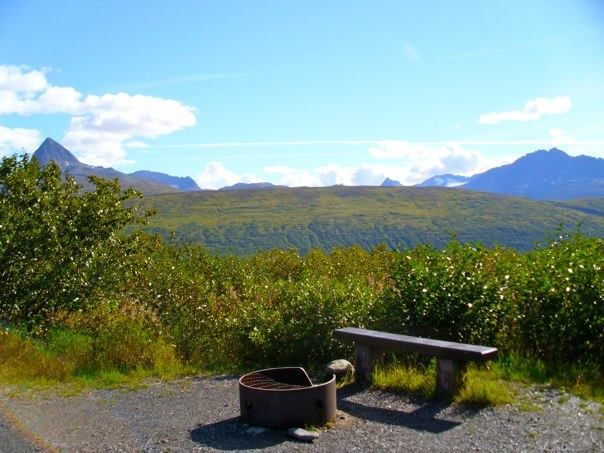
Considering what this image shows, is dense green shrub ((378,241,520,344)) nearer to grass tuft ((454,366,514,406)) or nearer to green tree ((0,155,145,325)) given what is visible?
grass tuft ((454,366,514,406))

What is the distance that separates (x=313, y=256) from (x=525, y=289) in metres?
13.3

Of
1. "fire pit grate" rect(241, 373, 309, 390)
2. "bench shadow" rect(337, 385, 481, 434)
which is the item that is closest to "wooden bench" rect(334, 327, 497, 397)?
"bench shadow" rect(337, 385, 481, 434)

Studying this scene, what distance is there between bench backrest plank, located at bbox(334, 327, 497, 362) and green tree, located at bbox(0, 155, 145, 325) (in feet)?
17.7

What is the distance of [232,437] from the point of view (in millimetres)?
6875

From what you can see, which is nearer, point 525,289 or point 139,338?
point 525,289

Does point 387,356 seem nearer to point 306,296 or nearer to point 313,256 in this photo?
point 306,296

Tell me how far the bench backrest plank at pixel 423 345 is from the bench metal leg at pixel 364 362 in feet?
0.43

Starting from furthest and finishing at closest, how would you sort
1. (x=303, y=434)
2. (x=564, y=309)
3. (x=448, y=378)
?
(x=564, y=309), (x=448, y=378), (x=303, y=434)

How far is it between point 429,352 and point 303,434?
2.23 m

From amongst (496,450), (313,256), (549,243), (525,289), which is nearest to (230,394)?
(496,450)

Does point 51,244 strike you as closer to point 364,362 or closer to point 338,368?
point 338,368

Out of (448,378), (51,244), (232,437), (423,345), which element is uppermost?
(51,244)

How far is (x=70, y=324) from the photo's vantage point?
40.5 feet

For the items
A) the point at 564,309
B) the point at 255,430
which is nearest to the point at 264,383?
the point at 255,430
